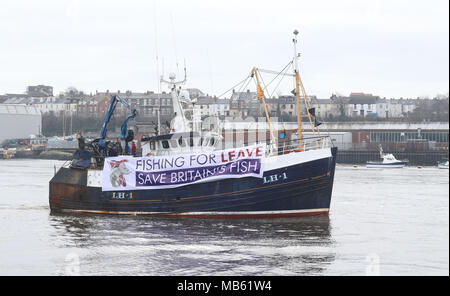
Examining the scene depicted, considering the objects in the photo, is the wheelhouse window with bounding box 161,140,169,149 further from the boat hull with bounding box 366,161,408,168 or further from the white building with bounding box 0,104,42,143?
the white building with bounding box 0,104,42,143

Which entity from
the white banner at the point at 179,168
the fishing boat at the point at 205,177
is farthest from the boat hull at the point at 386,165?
the white banner at the point at 179,168

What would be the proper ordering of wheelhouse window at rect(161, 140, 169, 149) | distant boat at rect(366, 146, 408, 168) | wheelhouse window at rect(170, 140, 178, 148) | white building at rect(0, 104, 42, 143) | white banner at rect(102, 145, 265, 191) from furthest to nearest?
white building at rect(0, 104, 42, 143), distant boat at rect(366, 146, 408, 168), wheelhouse window at rect(161, 140, 169, 149), wheelhouse window at rect(170, 140, 178, 148), white banner at rect(102, 145, 265, 191)

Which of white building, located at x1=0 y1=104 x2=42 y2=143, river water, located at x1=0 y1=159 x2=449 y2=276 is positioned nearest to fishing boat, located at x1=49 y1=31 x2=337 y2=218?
river water, located at x1=0 y1=159 x2=449 y2=276

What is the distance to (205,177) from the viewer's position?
31.4 metres

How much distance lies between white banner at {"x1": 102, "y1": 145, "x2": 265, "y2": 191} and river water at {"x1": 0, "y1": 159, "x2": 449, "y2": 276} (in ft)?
5.64

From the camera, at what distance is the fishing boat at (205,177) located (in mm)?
A: 31109

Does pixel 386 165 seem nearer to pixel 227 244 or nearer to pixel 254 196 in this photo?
pixel 254 196

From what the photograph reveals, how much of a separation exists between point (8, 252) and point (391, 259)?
44.2ft

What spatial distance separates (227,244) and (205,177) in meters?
5.70

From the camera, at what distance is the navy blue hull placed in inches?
1226

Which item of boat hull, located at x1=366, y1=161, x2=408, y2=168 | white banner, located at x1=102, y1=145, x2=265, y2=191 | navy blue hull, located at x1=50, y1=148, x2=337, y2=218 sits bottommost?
Result: boat hull, located at x1=366, y1=161, x2=408, y2=168

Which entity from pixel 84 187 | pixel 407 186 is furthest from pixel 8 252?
pixel 407 186

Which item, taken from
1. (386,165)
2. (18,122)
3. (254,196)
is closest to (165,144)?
(254,196)

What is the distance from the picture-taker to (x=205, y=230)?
29.3m
